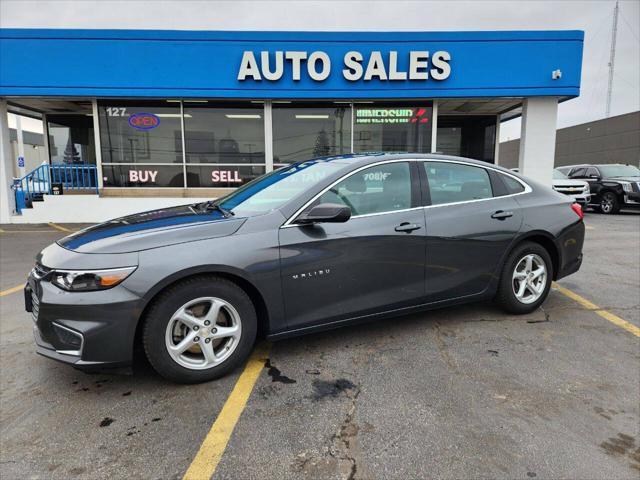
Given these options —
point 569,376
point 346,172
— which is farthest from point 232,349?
point 569,376

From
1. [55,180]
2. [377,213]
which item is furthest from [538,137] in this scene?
[55,180]

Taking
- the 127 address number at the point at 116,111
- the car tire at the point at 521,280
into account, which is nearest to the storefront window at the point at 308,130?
the 127 address number at the point at 116,111

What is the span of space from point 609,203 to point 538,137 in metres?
5.12

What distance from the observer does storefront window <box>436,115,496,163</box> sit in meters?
15.5

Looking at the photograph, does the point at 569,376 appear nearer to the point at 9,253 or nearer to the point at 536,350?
the point at 536,350

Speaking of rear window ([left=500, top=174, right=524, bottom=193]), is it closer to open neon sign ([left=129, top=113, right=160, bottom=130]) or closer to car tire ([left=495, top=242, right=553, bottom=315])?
car tire ([left=495, top=242, right=553, bottom=315])

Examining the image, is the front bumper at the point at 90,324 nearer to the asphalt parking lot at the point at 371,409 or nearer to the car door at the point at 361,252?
the asphalt parking lot at the point at 371,409

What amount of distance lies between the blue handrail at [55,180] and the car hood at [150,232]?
1073 centimetres

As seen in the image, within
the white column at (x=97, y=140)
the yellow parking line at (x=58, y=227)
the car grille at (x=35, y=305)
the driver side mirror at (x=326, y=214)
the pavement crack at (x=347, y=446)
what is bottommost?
the pavement crack at (x=347, y=446)

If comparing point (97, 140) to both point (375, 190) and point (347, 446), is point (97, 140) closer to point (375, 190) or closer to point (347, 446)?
point (375, 190)

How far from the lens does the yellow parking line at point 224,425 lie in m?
2.19

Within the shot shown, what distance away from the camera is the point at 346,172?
139 inches

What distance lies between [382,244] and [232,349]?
1.39m

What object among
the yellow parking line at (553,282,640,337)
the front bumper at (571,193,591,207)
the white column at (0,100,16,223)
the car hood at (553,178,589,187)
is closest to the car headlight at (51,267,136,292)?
the yellow parking line at (553,282,640,337)
